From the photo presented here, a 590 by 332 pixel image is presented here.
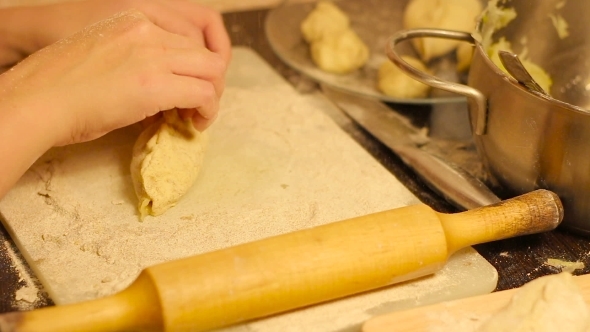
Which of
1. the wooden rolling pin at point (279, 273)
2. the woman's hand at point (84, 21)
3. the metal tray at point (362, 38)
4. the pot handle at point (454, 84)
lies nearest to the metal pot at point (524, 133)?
the pot handle at point (454, 84)

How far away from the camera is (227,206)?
0.90 meters

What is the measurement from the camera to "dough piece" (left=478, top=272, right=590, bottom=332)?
2.08 ft

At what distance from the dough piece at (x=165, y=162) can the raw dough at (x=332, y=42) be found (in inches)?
16.8

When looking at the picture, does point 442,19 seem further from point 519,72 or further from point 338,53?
point 519,72

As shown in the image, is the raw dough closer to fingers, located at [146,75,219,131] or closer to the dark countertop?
the dark countertop

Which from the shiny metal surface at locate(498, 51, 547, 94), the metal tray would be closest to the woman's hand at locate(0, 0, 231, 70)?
the metal tray

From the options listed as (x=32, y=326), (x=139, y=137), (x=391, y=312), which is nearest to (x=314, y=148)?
(x=139, y=137)

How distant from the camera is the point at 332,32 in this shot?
52.0 inches

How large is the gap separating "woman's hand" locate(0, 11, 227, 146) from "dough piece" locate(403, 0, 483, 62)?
0.56 metres

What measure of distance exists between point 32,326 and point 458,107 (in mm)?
885

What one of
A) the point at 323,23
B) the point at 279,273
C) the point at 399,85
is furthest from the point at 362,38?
the point at 279,273

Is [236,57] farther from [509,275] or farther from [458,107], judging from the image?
[509,275]

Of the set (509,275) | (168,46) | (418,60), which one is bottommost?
(509,275)

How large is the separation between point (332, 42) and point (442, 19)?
239mm
